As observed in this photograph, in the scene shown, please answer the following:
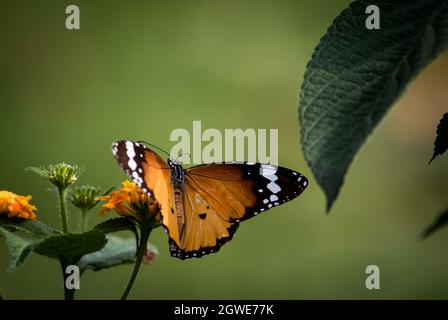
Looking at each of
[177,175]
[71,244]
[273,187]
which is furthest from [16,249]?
[273,187]

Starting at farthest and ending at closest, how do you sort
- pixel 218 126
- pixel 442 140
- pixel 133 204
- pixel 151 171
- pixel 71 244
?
pixel 218 126 → pixel 151 171 → pixel 133 204 → pixel 71 244 → pixel 442 140

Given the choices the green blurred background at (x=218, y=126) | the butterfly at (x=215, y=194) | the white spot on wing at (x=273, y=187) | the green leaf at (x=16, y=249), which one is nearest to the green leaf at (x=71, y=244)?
the green leaf at (x=16, y=249)

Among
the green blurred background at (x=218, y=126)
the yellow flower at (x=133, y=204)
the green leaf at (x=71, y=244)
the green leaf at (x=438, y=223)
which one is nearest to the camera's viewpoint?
the green leaf at (x=438, y=223)

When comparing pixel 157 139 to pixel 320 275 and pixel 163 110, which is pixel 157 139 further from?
pixel 320 275

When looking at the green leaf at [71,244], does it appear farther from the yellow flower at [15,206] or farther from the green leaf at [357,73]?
the green leaf at [357,73]

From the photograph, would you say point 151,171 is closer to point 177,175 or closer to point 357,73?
point 177,175

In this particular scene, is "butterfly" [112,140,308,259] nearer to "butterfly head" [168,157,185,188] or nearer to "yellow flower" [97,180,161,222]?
"butterfly head" [168,157,185,188]
